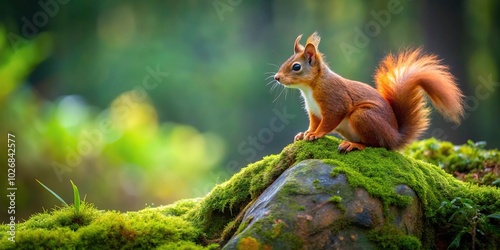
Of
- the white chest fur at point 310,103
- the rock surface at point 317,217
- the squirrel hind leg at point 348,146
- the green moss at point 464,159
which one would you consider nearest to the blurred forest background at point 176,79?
the green moss at point 464,159

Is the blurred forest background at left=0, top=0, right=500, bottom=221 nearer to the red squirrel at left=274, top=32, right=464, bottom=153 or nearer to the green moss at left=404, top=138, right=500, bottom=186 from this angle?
the green moss at left=404, top=138, right=500, bottom=186

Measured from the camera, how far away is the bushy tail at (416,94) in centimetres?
264

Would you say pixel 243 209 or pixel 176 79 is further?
pixel 176 79

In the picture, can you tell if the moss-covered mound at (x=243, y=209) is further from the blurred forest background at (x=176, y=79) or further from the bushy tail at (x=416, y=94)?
the blurred forest background at (x=176, y=79)

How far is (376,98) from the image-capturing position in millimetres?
2627

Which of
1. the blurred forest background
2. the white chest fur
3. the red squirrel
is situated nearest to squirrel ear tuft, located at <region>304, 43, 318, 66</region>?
the red squirrel

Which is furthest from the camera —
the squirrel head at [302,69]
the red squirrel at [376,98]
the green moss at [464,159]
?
the green moss at [464,159]

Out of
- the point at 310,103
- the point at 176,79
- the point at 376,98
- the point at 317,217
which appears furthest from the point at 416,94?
the point at 176,79

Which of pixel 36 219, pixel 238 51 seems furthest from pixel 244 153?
pixel 36 219

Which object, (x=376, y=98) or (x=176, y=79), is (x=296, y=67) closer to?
(x=376, y=98)

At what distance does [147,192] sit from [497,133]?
5162 mm

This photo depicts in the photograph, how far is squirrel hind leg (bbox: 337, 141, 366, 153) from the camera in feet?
7.76

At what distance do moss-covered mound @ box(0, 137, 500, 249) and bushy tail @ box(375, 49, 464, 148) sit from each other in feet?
0.72

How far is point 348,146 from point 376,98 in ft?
1.21
